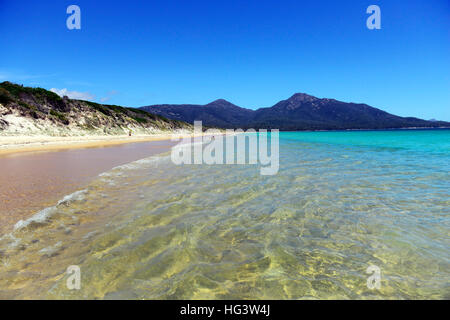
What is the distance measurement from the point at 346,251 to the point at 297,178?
6042 mm

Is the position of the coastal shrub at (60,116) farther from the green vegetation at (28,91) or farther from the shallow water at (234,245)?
the shallow water at (234,245)

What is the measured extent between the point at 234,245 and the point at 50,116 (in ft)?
148

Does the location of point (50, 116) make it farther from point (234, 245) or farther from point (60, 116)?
point (234, 245)

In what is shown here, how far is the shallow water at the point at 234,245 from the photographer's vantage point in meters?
2.95

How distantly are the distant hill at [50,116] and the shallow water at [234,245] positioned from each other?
113 feet

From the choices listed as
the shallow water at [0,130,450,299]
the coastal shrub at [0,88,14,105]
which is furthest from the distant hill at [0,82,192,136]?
the shallow water at [0,130,450,299]

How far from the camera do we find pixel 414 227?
15.5ft

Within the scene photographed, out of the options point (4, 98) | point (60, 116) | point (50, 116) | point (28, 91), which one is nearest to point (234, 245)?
point (4, 98)

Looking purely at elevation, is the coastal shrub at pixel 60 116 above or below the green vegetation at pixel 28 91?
below

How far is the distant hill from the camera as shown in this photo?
30.7m

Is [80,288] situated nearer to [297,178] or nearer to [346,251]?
[346,251]

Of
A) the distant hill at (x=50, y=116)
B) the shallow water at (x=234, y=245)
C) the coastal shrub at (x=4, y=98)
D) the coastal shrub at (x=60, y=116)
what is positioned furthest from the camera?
the coastal shrub at (x=60, y=116)

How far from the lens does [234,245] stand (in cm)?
408

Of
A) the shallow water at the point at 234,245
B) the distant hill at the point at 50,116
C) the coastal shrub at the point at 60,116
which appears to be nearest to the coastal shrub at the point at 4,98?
the distant hill at the point at 50,116
